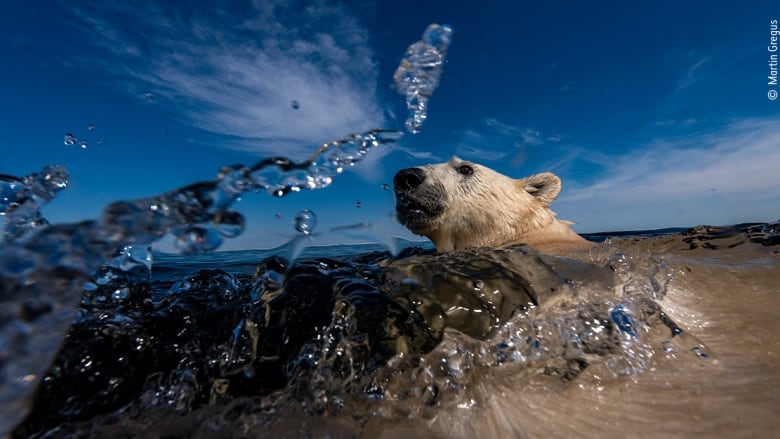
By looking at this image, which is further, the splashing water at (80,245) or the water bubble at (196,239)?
the water bubble at (196,239)

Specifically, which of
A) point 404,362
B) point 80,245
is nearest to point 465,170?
point 404,362

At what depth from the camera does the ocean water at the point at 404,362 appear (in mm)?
1292

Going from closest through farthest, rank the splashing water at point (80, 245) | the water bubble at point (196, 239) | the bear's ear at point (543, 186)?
the splashing water at point (80, 245) < the water bubble at point (196, 239) < the bear's ear at point (543, 186)

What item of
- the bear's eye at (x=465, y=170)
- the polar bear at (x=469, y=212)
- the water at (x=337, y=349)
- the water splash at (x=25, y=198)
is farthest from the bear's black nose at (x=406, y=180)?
the water splash at (x=25, y=198)

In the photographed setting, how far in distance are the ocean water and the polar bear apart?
2162 millimetres

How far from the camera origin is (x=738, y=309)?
92.5 inches

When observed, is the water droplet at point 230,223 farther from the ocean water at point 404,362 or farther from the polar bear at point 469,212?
the polar bear at point 469,212

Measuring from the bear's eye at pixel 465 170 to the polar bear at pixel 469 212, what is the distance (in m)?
0.07

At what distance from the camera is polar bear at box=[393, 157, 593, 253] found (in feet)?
13.8

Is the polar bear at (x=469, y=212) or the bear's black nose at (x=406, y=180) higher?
the bear's black nose at (x=406, y=180)

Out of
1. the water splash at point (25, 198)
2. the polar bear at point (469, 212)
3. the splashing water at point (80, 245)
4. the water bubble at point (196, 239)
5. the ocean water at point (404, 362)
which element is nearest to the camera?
the splashing water at point (80, 245)

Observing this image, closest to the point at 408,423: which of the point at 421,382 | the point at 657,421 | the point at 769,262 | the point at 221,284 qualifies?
the point at 421,382

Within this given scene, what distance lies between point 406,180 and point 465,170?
0.89m

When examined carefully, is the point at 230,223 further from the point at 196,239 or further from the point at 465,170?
the point at 465,170
